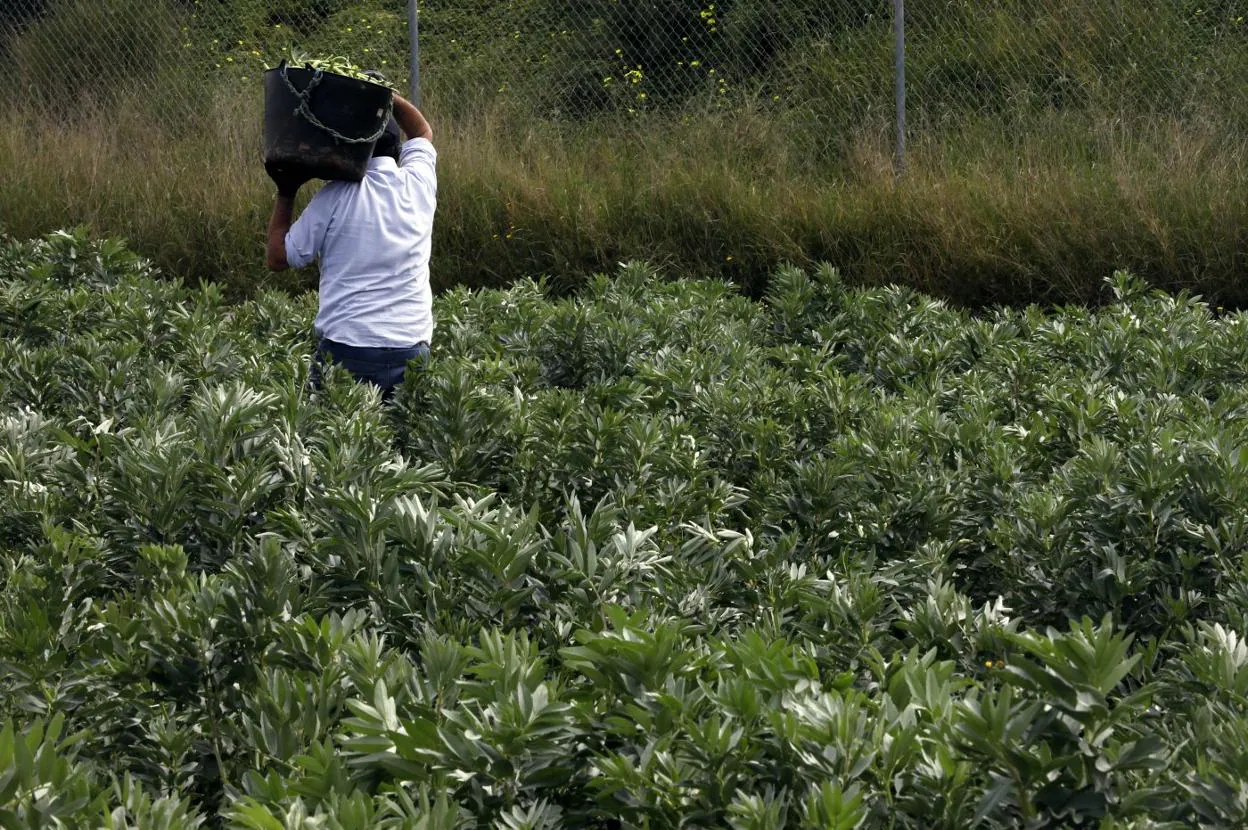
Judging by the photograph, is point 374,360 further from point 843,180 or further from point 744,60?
point 744,60

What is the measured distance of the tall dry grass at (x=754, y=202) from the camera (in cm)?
920

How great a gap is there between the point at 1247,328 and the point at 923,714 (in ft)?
13.9

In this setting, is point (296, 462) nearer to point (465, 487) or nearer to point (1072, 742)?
point (465, 487)

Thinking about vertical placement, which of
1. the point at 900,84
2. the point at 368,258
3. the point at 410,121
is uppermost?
the point at 410,121

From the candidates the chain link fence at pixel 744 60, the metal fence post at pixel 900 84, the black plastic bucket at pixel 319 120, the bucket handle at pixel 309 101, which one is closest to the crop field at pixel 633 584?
the black plastic bucket at pixel 319 120

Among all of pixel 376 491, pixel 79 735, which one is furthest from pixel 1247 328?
pixel 79 735

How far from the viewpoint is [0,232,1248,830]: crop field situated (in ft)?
6.68

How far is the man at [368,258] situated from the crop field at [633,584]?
0.29 meters

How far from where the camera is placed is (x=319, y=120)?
5055 millimetres

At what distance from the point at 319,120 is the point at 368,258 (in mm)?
547

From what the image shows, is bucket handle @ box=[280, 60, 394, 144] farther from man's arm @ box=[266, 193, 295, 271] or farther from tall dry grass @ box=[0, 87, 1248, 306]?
tall dry grass @ box=[0, 87, 1248, 306]

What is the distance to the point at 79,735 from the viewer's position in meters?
2.21

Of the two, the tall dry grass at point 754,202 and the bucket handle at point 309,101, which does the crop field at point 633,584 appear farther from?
the tall dry grass at point 754,202

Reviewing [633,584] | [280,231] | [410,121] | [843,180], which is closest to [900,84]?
[843,180]
